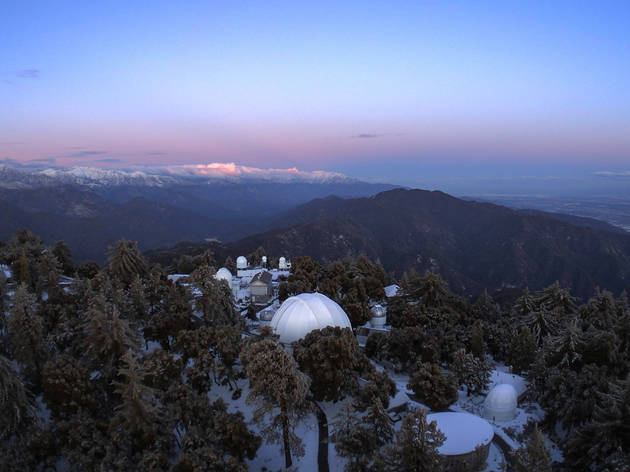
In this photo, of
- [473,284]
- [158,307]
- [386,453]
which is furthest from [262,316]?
[473,284]

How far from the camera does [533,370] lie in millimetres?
30781

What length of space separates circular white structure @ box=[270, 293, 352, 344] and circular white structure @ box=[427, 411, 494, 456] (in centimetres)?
1241

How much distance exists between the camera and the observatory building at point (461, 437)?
2134 cm

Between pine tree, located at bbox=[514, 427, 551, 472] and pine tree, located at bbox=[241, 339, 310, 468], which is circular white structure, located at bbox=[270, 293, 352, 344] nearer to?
pine tree, located at bbox=[241, 339, 310, 468]

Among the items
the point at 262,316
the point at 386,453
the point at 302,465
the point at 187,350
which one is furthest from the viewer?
the point at 262,316

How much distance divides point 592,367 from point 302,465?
22322 millimetres

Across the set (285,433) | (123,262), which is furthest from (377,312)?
(123,262)

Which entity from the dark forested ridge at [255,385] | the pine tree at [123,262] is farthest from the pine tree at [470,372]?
the pine tree at [123,262]

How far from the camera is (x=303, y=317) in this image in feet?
119

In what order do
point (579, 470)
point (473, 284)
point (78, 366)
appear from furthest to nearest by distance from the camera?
1. point (473, 284)
2. point (78, 366)
3. point (579, 470)

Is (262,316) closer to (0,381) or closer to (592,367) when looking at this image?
(0,381)

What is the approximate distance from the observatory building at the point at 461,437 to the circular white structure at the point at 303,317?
12568mm

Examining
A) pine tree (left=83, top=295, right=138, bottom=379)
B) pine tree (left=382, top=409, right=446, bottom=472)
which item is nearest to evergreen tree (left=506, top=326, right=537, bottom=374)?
pine tree (left=382, top=409, right=446, bottom=472)

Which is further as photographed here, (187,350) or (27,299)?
(187,350)
